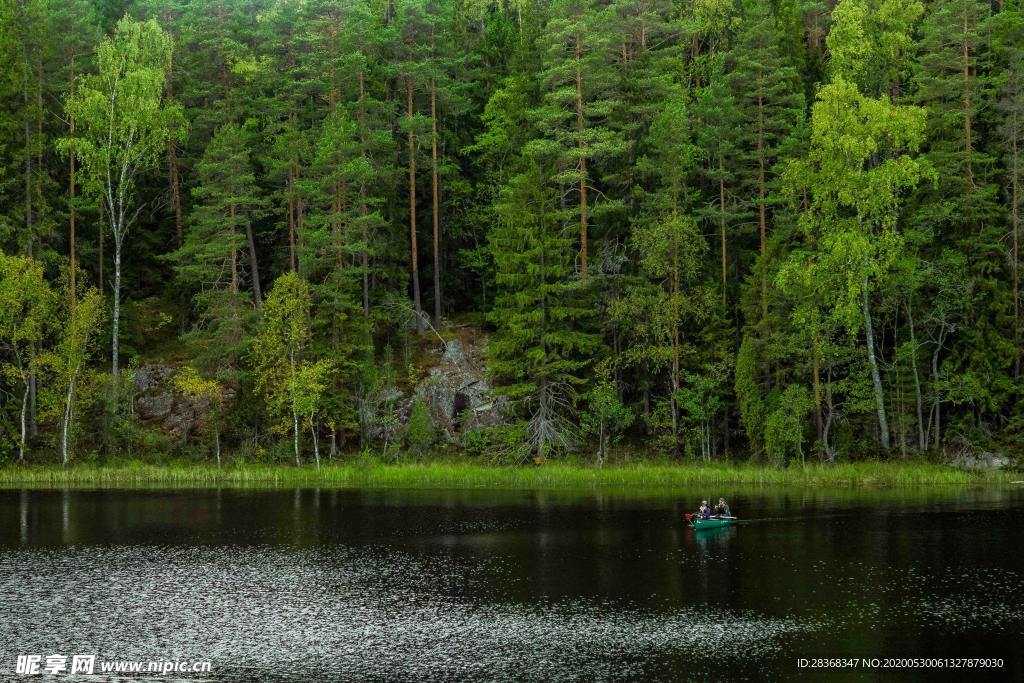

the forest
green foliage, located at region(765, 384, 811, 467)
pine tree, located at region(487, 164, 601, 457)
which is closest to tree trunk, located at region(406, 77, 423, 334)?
the forest

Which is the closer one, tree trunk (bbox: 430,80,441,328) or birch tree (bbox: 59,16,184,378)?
birch tree (bbox: 59,16,184,378)

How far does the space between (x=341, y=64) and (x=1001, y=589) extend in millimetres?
59671

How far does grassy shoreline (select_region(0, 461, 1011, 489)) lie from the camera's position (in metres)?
59.0

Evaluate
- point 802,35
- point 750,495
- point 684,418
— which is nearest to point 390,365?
point 684,418

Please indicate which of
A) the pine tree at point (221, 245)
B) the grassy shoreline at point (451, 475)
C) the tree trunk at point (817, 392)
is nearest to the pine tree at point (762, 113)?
the tree trunk at point (817, 392)

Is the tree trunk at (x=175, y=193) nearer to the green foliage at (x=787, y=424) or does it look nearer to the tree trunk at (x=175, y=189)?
the tree trunk at (x=175, y=189)

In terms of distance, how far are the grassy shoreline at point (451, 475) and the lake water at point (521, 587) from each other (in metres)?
6.89

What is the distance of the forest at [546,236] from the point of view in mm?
61094

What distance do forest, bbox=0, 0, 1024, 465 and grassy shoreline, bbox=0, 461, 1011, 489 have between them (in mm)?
2003

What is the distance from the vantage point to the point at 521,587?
33.7 m

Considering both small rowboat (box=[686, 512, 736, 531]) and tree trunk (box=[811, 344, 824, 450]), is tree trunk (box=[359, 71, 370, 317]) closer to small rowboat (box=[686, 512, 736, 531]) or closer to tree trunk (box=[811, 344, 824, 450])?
tree trunk (box=[811, 344, 824, 450])

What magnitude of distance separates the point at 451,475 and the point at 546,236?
16.9 meters

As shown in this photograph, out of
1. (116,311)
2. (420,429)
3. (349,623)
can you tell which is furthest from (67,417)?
(349,623)

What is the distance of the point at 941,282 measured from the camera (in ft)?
199
